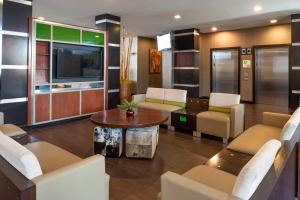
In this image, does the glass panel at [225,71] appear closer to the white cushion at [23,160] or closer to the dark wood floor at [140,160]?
the dark wood floor at [140,160]

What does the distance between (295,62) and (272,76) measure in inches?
73.2

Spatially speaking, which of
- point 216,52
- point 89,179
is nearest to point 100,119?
point 89,179

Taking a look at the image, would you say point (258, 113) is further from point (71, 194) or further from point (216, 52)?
point (71, 194)

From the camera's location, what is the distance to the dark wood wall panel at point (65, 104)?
5418 millimetres

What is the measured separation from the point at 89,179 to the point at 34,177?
1.30 feet

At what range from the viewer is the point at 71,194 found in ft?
5.41

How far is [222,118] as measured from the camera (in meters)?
4.28

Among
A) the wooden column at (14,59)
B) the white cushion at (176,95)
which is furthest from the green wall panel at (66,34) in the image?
the white cushion at (176,95)

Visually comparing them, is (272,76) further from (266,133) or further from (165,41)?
(266,133)

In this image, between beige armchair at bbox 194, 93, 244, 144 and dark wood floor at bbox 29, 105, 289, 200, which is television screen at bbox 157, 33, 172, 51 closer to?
beige armchair at bbox 194, 93, 244, 144

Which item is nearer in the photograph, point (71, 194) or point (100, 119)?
point (71, 194)

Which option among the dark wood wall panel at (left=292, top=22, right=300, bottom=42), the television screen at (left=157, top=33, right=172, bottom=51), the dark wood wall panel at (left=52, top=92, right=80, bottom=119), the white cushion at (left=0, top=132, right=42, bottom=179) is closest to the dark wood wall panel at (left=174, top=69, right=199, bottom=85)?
the television screen at (left=157, top=33, right=172, bottom=51)

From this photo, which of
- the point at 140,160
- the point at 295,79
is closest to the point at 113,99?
the point at 140,160

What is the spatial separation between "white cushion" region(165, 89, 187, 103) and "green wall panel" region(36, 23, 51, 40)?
10.0ft
